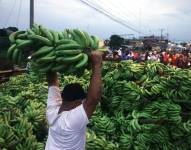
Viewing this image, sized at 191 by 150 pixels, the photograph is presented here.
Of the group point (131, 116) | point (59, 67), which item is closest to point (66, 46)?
point (59, 67)

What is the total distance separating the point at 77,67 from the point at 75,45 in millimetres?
212

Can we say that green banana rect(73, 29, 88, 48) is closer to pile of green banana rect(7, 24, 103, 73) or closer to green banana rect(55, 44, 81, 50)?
pile of green banana rect(7, 24, 103, 73)

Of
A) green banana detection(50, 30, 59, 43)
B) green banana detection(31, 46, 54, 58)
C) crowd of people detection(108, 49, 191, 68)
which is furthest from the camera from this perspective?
crowd of people detection(108, 49, 191, 68)

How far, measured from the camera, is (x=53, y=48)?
409 centimetres

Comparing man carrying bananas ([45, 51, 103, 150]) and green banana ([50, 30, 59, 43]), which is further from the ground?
green banana ([50, 30, 59, 43])

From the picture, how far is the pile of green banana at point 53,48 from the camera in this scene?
13.1 feet

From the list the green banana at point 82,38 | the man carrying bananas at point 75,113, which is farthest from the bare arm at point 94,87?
the green banana at point 82,38

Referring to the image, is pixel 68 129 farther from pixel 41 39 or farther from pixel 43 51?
pixel 41 39

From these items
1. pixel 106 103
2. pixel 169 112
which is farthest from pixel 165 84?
pixel 106 103

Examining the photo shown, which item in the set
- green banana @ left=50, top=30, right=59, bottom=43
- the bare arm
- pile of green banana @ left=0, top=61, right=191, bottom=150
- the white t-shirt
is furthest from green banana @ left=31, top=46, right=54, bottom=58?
pile of green banana @ left=0, top=61, right=191, bottom=150

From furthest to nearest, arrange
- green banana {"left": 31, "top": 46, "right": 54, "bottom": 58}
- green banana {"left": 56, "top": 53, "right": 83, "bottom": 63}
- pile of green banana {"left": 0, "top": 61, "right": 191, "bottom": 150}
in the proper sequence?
pile of green banana {"left": 0, "top": 61, "right": 191, "bottom": 150}, green banana {"left": 31, "top": 46, "right": 54, "bottom": 58}, green banana {"left": 56, "top": 53, "right": 83, "bottom": 63}

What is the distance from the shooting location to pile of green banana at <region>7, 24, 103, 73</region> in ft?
13.1

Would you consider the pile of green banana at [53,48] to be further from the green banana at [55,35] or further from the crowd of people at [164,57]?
the crowd of people at [164,57]

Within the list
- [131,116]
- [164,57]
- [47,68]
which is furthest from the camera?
[164,57]
